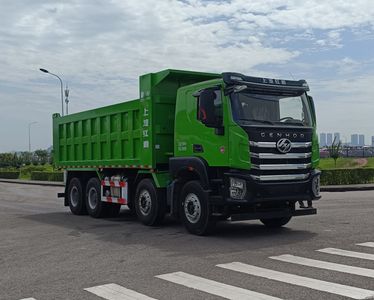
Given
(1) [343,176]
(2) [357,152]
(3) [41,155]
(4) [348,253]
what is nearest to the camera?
(4) [348,253]

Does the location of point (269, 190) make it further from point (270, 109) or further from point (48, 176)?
point (48, 176)

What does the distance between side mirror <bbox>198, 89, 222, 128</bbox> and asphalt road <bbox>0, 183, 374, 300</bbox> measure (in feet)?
7.49

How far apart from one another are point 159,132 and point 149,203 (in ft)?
5.60

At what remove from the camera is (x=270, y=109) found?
10633mm

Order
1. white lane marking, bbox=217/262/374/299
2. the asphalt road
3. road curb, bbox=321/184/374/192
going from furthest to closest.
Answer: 1. road curb, bbox=321/184/374/192
2. the asphalt road
3. white lane marking, bbox=217/262/374/299

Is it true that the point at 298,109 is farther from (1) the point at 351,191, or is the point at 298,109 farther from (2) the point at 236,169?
(1) the point at 351,191

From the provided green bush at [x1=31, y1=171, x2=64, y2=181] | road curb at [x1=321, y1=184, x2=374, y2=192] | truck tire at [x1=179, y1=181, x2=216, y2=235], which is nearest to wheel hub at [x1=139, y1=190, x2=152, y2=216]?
truck tire at [x1=179, y1=181, x2=216, y2=235]

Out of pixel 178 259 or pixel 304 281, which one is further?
pixel 178 259

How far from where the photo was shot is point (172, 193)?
11492mm

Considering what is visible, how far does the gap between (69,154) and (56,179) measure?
29.0m

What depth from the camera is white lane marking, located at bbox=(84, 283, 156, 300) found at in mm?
6230

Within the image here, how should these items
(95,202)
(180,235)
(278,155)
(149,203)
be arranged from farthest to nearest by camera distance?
(95,202) < (149,203) < (180,235) < (278,155)

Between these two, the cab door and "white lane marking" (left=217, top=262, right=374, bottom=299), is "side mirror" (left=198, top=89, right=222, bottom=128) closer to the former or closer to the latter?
the cab door

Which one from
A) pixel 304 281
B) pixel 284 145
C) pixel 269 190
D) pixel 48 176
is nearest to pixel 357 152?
pixel 48 176
